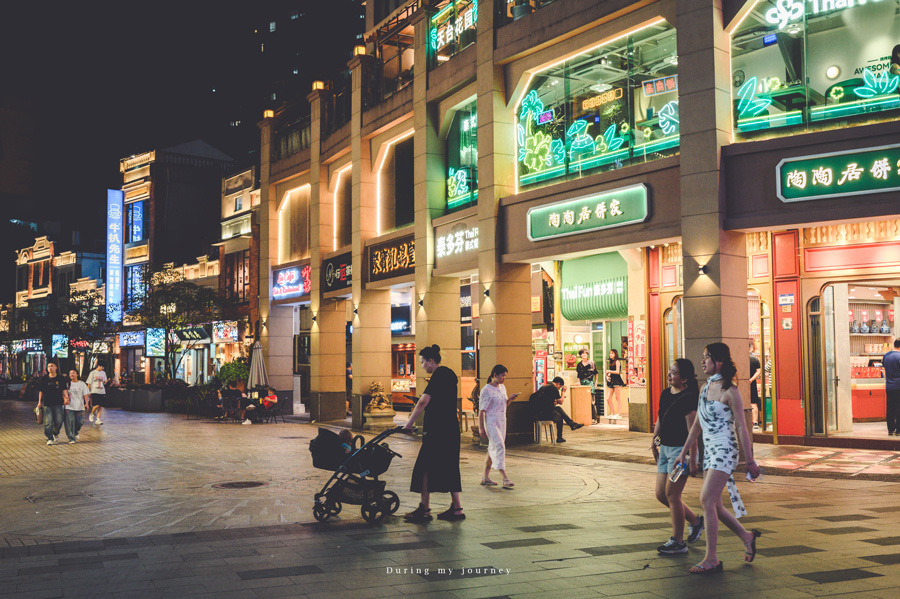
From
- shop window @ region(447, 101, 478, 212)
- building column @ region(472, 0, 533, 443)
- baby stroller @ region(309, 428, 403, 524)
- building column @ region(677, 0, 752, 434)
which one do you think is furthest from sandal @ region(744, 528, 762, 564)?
shop window @ region(447, 101, 478, 212)

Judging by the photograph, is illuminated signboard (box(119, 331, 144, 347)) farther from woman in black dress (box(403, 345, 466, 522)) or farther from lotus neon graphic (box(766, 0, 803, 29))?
woman in black dress (box(403, 345, 466, 522))

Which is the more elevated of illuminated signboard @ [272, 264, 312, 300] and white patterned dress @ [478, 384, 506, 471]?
illuminated signboard @ [272, 264, 312, 300]

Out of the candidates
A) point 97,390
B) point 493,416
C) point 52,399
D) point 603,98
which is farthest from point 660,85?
point 97,390

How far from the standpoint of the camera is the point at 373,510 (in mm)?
8930

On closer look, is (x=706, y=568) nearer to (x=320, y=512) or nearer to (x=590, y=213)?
(x=320, y=512)

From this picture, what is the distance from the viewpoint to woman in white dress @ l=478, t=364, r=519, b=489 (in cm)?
1165

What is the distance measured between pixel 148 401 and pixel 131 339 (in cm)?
1968

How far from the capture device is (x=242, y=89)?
309ft

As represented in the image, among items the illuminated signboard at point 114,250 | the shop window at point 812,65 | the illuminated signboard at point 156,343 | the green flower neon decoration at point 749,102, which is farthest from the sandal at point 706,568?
the illuminated signboard at point 114,250

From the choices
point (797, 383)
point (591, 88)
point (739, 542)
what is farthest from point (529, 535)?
point (591, 88)

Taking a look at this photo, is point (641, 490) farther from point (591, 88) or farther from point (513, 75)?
point (513, 75)

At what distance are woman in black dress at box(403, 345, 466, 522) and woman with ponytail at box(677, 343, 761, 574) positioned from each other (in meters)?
3.10

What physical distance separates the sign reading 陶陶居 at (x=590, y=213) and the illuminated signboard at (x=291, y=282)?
1238 centimetres

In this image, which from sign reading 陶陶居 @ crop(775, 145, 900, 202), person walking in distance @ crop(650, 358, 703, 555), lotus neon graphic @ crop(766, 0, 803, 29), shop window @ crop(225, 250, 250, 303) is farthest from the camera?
shop window @ crop(225, 250, 250, 303)
